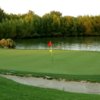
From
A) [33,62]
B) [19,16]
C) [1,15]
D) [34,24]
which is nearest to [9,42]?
[33,62]

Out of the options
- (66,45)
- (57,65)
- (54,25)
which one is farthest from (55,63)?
(54,25)

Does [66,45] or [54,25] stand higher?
[54,25]

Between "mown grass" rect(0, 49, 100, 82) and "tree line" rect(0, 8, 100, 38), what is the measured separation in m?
72.1

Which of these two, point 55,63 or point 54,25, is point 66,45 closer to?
point 54,25

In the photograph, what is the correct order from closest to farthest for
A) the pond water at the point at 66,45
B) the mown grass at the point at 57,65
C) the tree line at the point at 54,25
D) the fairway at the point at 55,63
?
the mown grass at the point at 57,65
the fairway at the point at 55,63
the pond water at the point at 66,45
the tree line at the point at 54,25

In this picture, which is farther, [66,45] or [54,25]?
[54,25]

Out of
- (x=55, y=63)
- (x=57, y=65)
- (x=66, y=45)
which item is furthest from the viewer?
(x=66, y=45)

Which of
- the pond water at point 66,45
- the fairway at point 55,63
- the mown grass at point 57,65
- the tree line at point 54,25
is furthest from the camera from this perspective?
the tree line at point 54,25

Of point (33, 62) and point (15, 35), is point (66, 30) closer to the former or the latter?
point (15, 35)

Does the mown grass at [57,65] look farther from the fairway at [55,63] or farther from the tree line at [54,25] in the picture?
the tree line at [54,25]

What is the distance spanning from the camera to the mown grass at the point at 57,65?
46.2ft

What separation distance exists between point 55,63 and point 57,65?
513 mm

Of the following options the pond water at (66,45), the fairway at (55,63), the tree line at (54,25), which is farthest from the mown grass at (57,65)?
the tree line at (54,25)

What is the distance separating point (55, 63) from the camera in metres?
16.7
